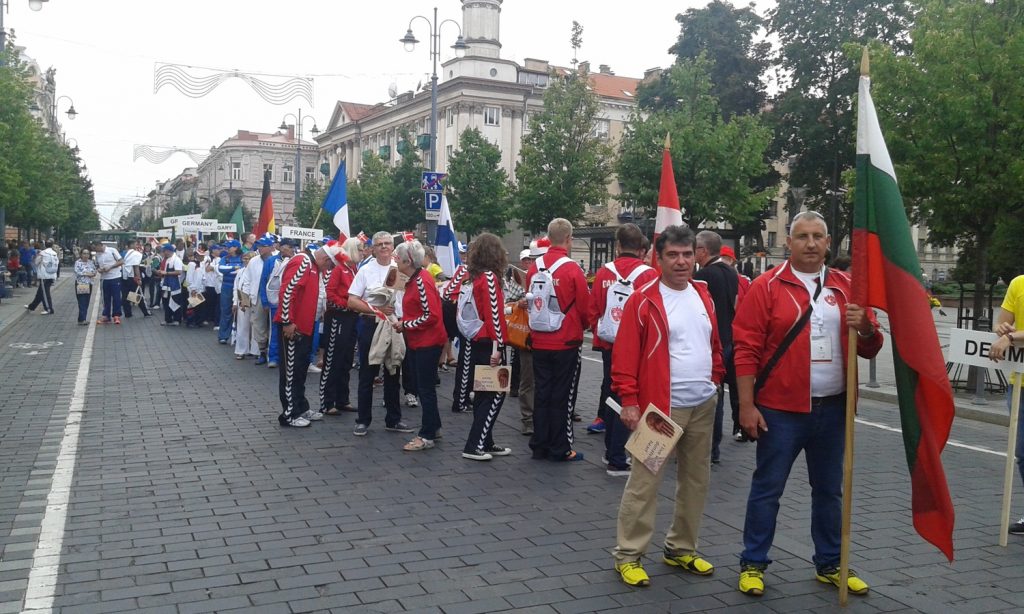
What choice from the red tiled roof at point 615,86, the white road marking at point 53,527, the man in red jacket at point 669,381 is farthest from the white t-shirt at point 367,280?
the red tiled roof at point 615,86

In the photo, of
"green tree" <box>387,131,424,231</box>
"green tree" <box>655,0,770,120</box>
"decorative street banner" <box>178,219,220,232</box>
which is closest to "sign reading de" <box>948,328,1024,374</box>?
"decorative street banner" <box>178,219,220,232</box>

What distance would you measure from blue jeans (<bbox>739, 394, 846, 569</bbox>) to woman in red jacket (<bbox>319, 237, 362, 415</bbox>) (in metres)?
6.02

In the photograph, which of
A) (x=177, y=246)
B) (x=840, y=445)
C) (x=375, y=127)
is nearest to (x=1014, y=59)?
(x=840, y=445)

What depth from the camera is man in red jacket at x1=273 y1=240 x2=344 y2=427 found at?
9281 mm

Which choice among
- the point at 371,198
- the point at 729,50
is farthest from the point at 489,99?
the point at 729,50

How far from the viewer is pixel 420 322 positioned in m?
8.17

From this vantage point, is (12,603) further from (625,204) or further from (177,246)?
(625,204)

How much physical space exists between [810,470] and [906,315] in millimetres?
1002

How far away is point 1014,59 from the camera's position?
43.8 ft

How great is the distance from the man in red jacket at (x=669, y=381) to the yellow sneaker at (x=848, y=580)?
2.03ft

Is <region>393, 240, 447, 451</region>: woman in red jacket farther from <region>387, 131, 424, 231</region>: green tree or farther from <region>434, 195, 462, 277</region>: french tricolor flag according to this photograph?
<region>387, 131, 424, 231</region>: green tree

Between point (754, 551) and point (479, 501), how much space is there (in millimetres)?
2343

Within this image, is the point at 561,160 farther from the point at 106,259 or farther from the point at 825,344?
the point at 825,344

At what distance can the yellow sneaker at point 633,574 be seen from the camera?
500 centimetres
